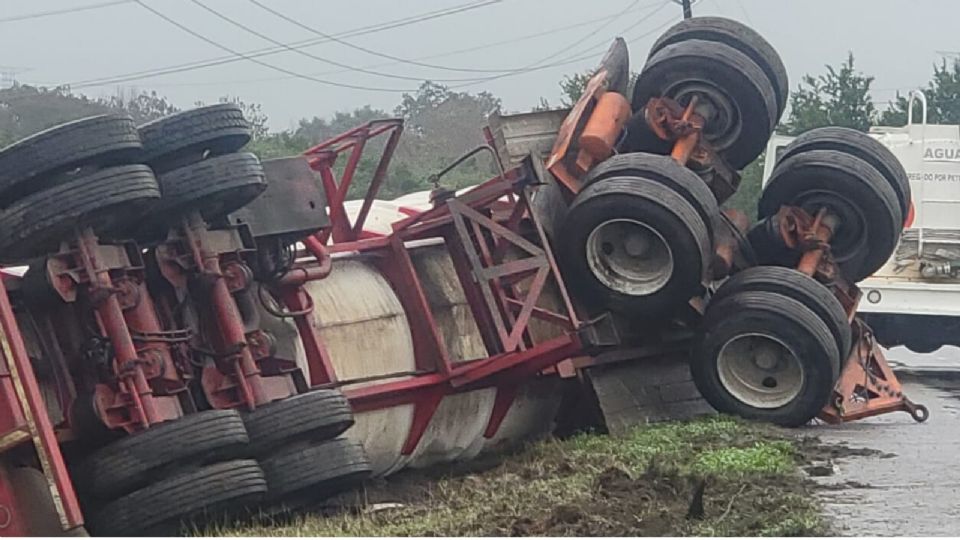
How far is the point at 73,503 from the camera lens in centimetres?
613

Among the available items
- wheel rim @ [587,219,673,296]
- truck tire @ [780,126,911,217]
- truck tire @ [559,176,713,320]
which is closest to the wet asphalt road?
truck tire @ [559,176,713,320]

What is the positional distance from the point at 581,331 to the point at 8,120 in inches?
1446

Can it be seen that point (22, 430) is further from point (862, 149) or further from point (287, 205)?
point (862, 149)

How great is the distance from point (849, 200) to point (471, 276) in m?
3.20

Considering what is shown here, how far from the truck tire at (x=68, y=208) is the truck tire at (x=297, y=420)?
3.62 feet

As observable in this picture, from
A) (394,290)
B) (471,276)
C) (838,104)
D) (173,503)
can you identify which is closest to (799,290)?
(471,276)

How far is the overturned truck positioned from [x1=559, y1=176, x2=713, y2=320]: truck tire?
0.02 m

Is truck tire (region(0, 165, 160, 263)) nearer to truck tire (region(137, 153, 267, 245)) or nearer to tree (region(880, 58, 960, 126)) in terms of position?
truck tire (region(137, 153, 267, 245))

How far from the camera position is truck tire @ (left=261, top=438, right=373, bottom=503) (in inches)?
276

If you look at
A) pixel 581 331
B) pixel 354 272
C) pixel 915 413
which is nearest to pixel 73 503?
pixel 354 272

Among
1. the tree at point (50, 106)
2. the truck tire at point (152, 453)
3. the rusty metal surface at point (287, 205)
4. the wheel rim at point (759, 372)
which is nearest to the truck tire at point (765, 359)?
the wheel rim at point (759, 372)

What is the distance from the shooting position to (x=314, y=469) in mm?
7086

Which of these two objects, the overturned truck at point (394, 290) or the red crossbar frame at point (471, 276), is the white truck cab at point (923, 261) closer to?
the overturned truck at point (394, 290)

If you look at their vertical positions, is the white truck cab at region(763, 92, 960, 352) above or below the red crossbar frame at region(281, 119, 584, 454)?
below
